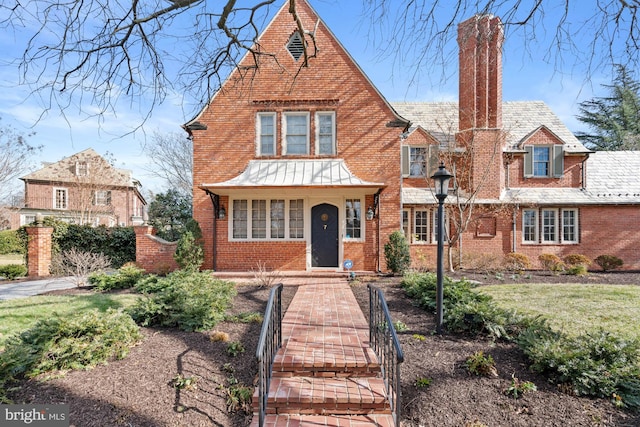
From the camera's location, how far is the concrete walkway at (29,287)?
906cm

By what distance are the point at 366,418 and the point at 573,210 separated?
54.8 ft

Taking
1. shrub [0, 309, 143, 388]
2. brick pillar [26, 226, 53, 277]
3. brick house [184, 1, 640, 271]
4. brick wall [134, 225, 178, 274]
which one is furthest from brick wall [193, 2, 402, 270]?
shrub [0, 309, 143, 388]

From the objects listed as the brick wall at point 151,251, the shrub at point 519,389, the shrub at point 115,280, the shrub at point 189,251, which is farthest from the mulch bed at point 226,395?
the brick wall at point 151,251

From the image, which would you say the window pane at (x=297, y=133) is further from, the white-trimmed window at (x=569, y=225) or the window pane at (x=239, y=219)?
the white-trimmed window at (x=569, y=225)

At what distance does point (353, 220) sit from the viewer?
39.3ft

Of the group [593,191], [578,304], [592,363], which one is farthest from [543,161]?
[592,363]

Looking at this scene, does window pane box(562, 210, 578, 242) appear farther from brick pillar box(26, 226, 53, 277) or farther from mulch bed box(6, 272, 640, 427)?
brick pillar box(26, 226, 53, 277)

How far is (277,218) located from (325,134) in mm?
3711

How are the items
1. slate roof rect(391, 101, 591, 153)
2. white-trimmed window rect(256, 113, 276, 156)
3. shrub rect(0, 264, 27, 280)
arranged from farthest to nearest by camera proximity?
slate roof rect(391, 101, 591, 153) < white-trimmed window rect(256, 113, 276, 156) < shrub rect(0, 264, 27, 280)

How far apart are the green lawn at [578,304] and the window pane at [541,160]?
305 inches

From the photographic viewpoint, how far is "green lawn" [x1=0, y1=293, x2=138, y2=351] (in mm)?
6133

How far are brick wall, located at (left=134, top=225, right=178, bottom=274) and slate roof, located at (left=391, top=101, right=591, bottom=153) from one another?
12.8 metres

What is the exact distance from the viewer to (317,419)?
11.5ft

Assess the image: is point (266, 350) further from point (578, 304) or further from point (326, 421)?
point (578, 304)
